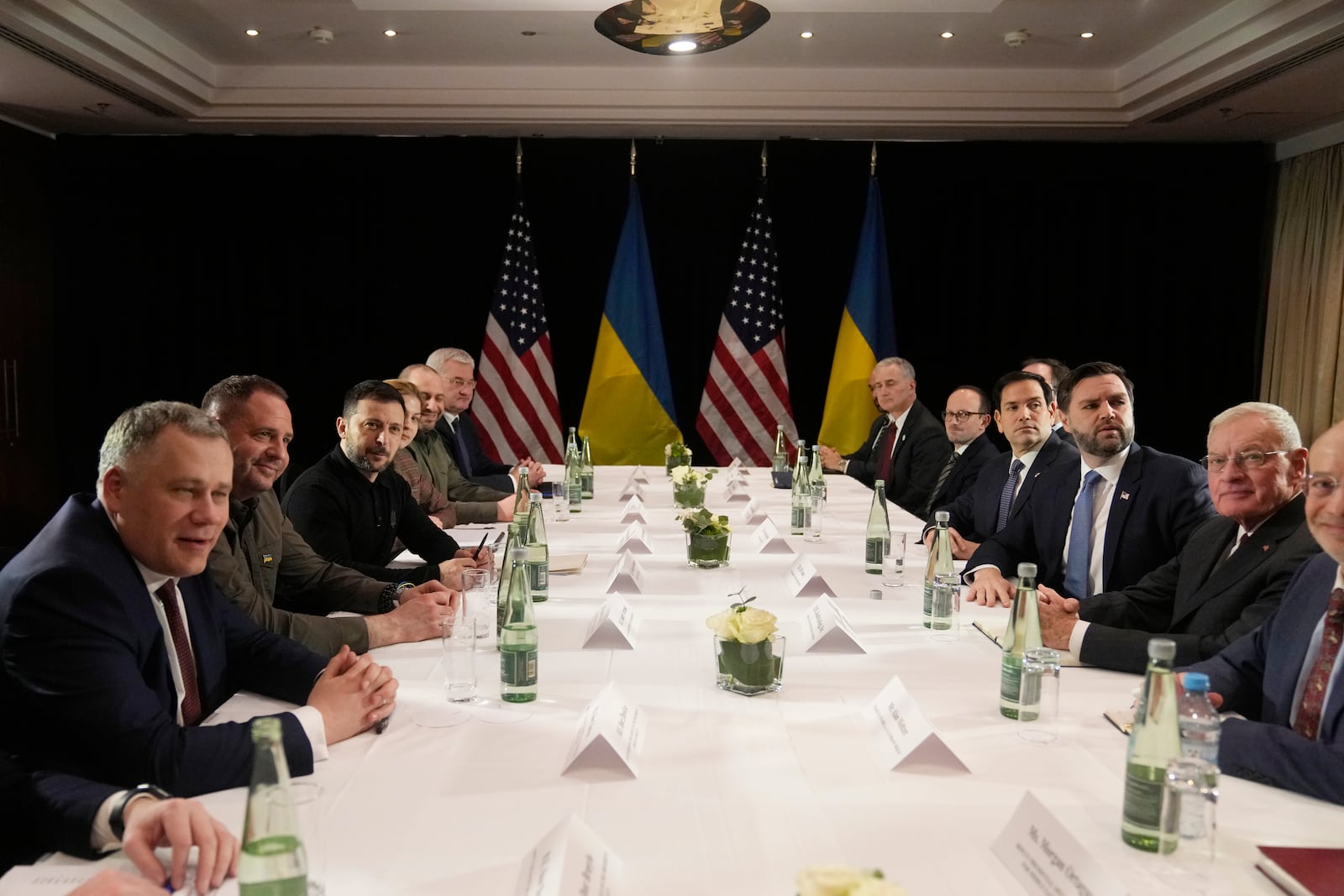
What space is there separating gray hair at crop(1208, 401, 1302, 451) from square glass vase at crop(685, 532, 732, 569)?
1372 millimetres

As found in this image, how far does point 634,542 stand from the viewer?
3.58 m

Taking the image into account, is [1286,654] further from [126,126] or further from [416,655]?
[126,126]

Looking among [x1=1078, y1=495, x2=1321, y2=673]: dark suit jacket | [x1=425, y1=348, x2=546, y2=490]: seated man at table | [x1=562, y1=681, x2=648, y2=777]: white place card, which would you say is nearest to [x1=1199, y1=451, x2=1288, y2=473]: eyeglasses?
[x1=1078, y1=495, x2=1321, y2=673]: dark suit jacket

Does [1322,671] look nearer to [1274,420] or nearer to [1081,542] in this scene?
[1274,420]

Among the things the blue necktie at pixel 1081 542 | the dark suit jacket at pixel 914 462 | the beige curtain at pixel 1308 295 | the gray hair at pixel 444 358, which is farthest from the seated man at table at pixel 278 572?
the beige curtain at pixel 1308 295

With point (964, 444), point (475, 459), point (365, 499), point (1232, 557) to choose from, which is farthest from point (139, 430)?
point (475, 459)

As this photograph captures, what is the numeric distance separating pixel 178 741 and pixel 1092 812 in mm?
1347

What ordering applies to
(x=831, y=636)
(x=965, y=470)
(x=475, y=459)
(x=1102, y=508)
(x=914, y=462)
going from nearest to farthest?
(x=831, y=636)
(x=1102, y=508)
(x=965, y=470)
(x=914, y=462)
(x=475, y=459)

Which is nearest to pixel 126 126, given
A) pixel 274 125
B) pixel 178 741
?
pixel 274 125

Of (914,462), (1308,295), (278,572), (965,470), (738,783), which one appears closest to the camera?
(738,783)

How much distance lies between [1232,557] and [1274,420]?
1.20 feet

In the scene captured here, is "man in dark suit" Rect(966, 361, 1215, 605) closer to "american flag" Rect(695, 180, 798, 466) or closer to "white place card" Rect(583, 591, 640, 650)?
"white place card" Rect(583, 591, 640, 650)

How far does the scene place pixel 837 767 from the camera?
65.2 inches

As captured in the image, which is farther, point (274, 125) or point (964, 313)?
point (964, 313)
